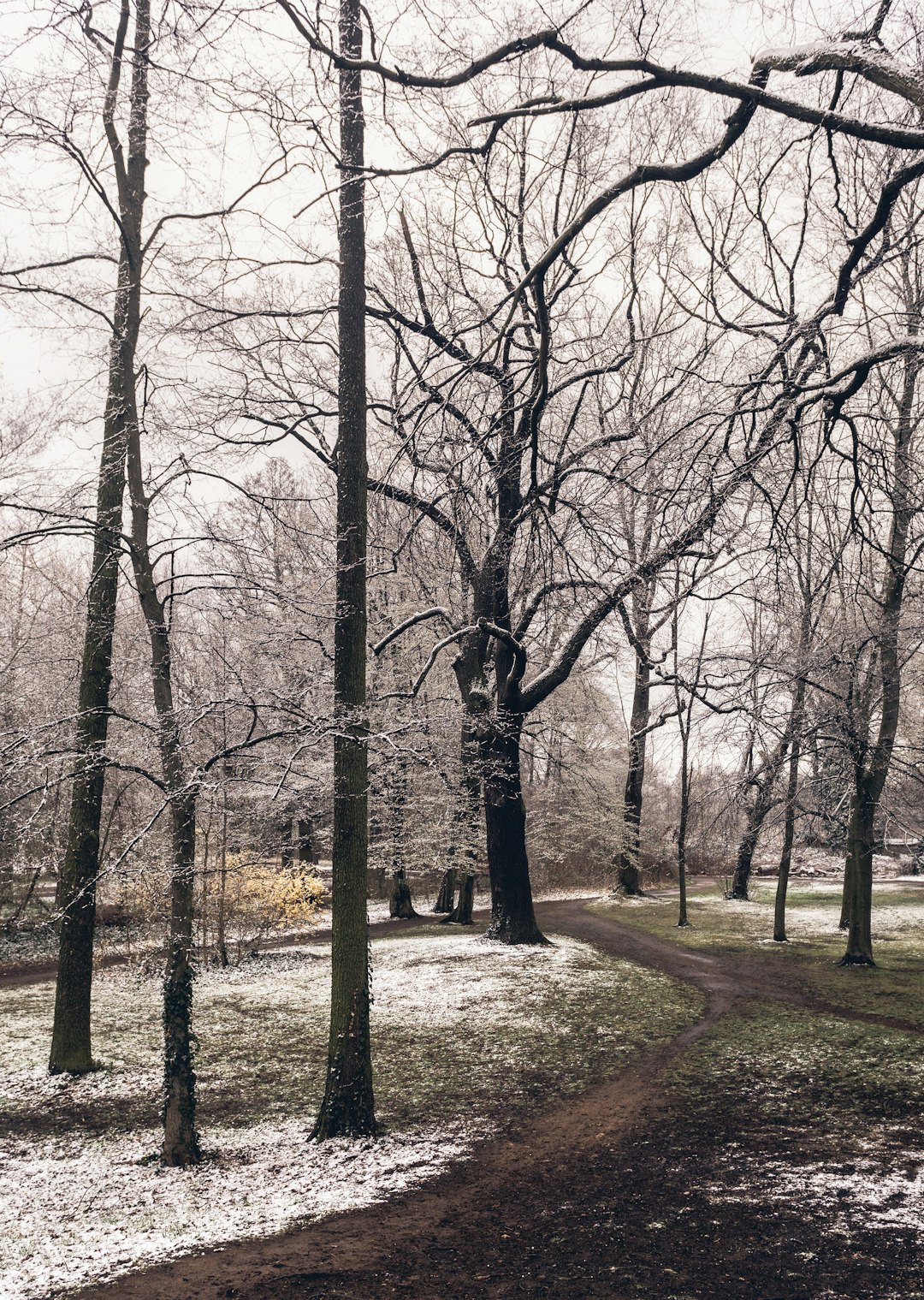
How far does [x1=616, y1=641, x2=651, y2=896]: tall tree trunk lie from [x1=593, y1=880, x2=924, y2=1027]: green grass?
1.13m

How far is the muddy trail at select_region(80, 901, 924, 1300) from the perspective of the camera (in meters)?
4.35

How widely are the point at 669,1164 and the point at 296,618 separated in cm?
532

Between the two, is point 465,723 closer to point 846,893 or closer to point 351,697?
point 351,697

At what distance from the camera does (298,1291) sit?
4391 mm

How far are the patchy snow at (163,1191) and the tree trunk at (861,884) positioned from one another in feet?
32.7

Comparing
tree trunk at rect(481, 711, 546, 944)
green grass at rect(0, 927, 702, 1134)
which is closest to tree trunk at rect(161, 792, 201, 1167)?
green grass at rect(0, 927, 702, 1134)

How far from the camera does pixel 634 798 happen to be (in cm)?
2747

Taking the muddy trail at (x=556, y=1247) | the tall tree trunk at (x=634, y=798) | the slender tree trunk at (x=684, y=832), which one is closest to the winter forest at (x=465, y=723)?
the muddy trail at (x=556, y=1247)

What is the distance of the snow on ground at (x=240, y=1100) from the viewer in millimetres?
5395

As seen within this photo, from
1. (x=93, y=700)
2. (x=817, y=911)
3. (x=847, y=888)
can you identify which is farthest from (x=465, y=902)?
(x=93, y=700)

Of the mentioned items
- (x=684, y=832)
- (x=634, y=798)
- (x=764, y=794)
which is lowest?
(x=684, y=832)

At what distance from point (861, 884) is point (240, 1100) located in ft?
35.4

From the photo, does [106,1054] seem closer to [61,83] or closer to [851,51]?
[61,83]

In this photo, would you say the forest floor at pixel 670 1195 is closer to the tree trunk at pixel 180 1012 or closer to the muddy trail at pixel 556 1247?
the muddy trail at pixel 556 1247
